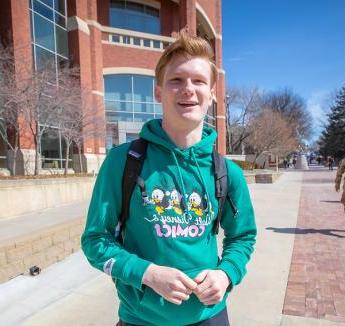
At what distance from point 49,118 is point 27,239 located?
9.90 metres

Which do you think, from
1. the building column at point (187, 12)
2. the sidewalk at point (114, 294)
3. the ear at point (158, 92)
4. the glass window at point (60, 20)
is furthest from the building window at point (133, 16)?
the ear at point (158, 92)

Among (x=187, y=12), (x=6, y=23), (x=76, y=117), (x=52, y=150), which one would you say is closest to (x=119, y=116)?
(x=52, y=150)

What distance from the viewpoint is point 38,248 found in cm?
552

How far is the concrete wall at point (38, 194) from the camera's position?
364 inches

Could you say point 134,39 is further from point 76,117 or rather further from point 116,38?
point 76,117

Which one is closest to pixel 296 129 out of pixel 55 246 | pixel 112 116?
pixel 112 116

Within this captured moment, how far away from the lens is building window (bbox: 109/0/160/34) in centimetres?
2769

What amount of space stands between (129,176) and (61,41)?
76.2ft

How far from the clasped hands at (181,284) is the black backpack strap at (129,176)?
0.26 metres

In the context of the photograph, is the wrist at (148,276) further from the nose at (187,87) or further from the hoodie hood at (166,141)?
the nose at (187,87)

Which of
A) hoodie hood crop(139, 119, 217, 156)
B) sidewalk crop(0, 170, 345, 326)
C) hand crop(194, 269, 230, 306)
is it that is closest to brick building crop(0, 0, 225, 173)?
sidewalk crop(0, 170, 345, 326)

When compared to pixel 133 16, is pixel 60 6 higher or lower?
lower

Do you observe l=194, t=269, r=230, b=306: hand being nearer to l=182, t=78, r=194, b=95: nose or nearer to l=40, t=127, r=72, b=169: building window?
l=182, t=78, r=194, b=95: nose

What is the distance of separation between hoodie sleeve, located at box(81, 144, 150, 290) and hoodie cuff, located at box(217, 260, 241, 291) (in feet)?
1.25
